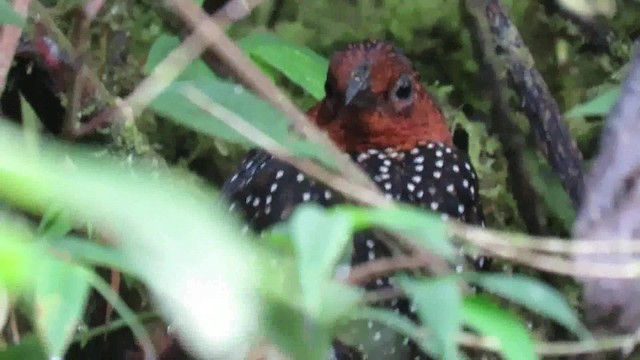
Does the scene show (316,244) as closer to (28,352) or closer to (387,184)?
(28,352)

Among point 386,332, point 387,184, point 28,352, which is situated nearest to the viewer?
point 28,352

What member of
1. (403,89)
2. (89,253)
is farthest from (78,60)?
(403,89)

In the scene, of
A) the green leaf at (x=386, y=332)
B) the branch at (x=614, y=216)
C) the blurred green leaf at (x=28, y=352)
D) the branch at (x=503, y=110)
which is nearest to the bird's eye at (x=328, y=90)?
the branch at (x=503, y=110)

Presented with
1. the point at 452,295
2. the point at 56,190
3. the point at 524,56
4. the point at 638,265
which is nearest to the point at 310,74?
the point at 524,56

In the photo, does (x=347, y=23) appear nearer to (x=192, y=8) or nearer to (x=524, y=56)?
(x=524, y=56)

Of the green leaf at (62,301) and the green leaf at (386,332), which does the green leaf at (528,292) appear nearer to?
the green leaf at (386,332)
